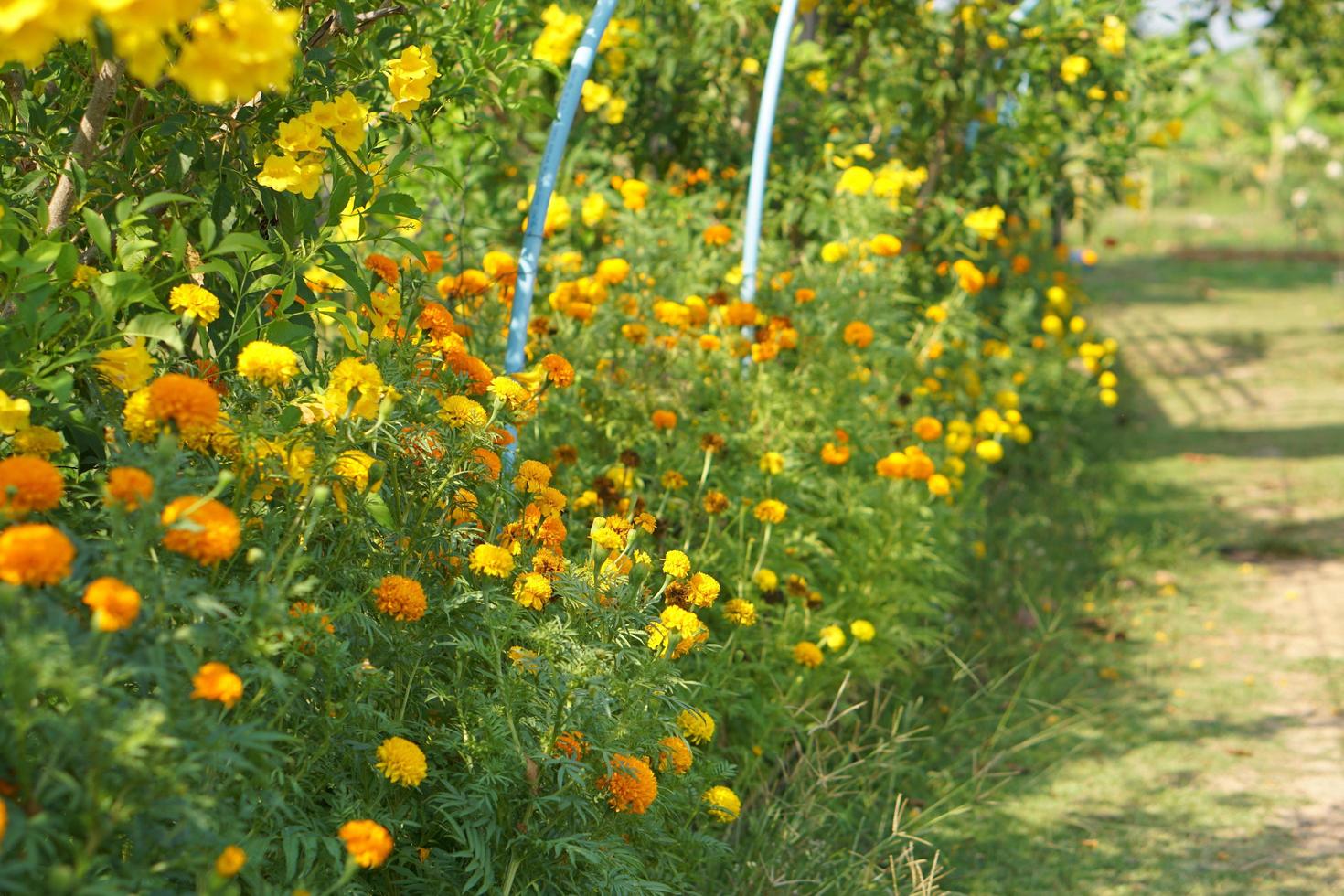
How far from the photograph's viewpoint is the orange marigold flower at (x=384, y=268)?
215cm

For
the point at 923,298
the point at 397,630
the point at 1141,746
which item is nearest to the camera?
the point at 397,630

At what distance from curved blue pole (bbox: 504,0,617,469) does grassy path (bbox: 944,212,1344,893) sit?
4.86ft

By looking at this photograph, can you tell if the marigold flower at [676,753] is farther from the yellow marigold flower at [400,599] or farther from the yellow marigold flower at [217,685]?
the yellow marigold flower at [217,685]

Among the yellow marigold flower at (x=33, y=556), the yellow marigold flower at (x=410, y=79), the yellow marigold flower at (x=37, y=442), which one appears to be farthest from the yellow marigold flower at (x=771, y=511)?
the yellow marigold flower at (x=33, y=556)

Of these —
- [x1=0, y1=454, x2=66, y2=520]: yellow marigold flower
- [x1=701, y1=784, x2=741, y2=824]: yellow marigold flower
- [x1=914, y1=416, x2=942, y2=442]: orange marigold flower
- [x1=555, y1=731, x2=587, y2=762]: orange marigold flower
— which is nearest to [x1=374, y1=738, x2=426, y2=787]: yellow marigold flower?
[x1=555, y1=731, x2=587, y2=762]: orange marigold flower

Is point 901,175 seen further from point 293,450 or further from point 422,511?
point 293,450

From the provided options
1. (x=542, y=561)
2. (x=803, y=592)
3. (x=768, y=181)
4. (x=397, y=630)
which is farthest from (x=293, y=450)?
(x=768, y=181)

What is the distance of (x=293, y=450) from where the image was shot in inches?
63.6

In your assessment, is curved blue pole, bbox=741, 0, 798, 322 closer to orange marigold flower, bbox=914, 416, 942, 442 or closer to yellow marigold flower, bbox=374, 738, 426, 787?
orange marigold flower, bbox=914, 416, 942, 442

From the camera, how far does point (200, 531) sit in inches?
49.9

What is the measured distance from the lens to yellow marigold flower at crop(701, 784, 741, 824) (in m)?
2.15

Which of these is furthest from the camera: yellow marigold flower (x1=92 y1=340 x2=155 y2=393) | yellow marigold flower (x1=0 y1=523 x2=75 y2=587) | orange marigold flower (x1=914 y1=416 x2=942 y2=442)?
orange marigold flower (x1=914 y1=416 x2=942 y2=442)

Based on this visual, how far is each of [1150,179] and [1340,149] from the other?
9.25 feet

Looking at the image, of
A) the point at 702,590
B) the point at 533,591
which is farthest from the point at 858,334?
the point at 533,591
